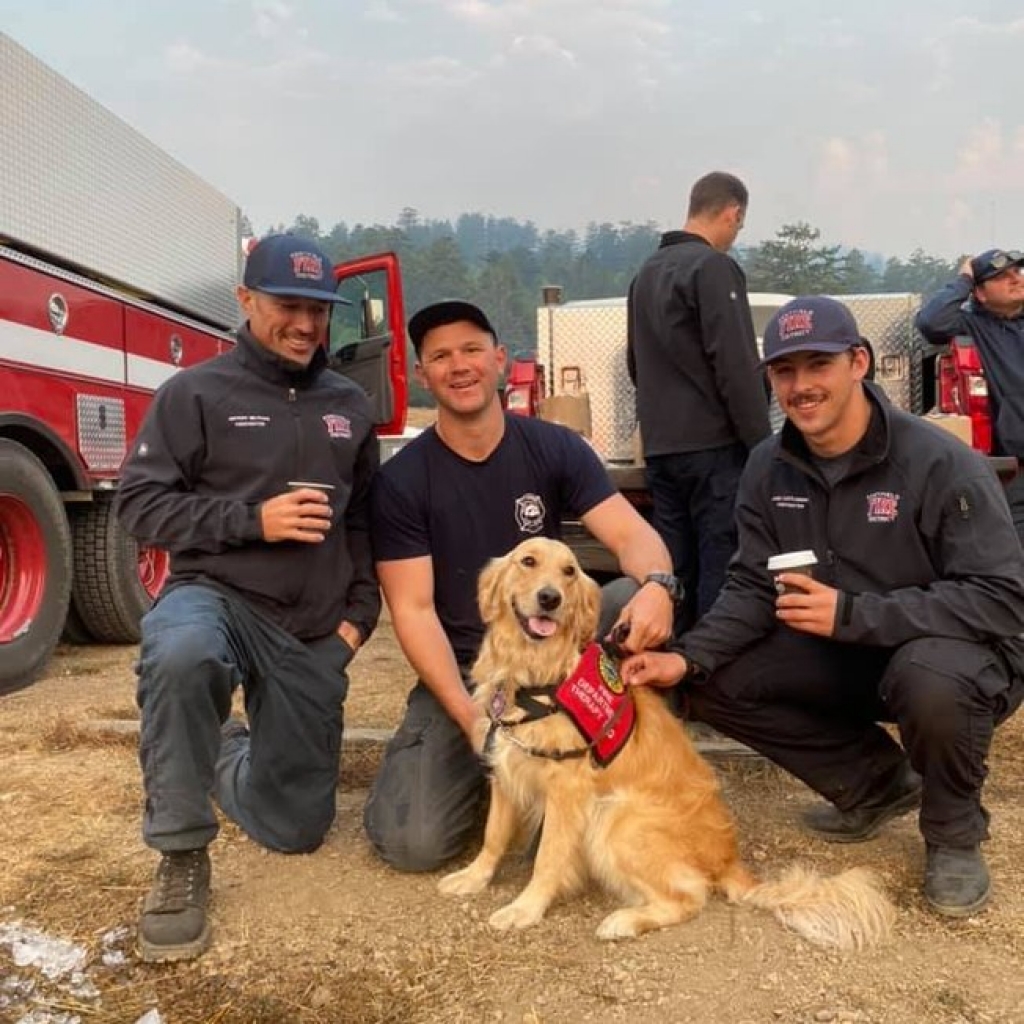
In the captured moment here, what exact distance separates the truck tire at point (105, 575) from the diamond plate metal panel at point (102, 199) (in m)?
1.61

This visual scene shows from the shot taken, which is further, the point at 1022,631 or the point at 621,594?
the point at 621,594

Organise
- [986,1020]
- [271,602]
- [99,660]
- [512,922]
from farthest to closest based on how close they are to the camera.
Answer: [99,660] → [271,602] → [512,922] → [986,1020]

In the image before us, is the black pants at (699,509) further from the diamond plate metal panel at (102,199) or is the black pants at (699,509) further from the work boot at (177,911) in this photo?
the diamond plate metal panel at (102,199)

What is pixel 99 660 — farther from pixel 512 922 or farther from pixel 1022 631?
pixel 1022 631

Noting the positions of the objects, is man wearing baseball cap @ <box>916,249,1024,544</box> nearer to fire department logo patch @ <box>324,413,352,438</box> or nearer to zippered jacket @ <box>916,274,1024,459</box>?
zippered jacket @ <box>916,274,1024,459</box>

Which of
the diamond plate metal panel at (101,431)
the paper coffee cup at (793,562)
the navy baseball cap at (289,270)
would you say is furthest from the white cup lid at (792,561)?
the diamond plate metal panel at (101,431)

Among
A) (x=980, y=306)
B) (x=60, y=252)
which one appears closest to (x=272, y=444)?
(x=60, y=252)

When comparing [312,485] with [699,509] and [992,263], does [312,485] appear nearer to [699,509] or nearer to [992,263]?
[699,509]

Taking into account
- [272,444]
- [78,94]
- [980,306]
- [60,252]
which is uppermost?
[78,94]

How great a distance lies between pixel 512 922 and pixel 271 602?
4.15 feet

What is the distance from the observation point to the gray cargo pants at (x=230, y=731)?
9.43 ft

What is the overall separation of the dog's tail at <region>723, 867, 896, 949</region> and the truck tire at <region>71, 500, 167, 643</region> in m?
5.28

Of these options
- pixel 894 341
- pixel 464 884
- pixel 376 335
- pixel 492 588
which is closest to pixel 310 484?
pixel 492 588

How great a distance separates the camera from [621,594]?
3768 millimetres
